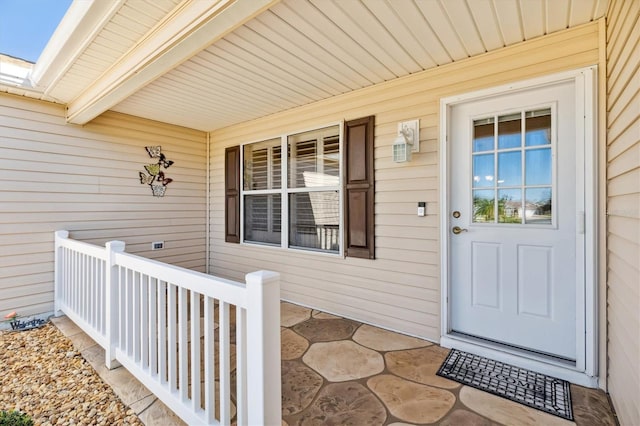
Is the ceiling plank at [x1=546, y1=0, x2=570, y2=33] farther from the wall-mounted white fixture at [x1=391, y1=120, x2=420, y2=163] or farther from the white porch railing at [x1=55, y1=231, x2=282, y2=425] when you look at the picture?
the white porch railing at [x1=55, y1=231, x2=282, y2=425]

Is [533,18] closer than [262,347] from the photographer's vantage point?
No

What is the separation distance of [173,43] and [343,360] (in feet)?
8.66

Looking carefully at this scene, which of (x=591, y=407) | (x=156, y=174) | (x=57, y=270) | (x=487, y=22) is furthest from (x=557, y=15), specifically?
(x=57, y=270)

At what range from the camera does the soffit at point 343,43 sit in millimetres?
1909

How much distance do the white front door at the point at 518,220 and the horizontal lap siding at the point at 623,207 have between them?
0.86ft

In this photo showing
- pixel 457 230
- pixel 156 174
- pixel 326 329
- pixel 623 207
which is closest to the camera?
pixel 623 207

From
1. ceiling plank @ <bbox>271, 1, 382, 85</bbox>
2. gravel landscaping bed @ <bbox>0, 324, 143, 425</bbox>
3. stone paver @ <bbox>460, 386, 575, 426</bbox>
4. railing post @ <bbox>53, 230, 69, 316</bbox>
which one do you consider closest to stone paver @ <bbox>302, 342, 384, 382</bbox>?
stone paver @ <bbox>460, 386, 575, 426</bbox>

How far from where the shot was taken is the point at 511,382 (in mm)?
2088

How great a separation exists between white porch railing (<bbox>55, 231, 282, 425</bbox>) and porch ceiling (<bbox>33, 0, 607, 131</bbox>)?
1.49m

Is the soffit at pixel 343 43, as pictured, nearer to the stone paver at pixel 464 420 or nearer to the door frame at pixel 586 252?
the door frame at pixel 586 252

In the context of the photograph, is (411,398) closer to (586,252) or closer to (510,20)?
(586,252)

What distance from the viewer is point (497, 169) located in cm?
249

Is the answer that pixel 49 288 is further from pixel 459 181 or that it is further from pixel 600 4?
pixel 600 4

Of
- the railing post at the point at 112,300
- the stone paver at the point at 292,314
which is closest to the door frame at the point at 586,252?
the stone paver at the point at 292,314
